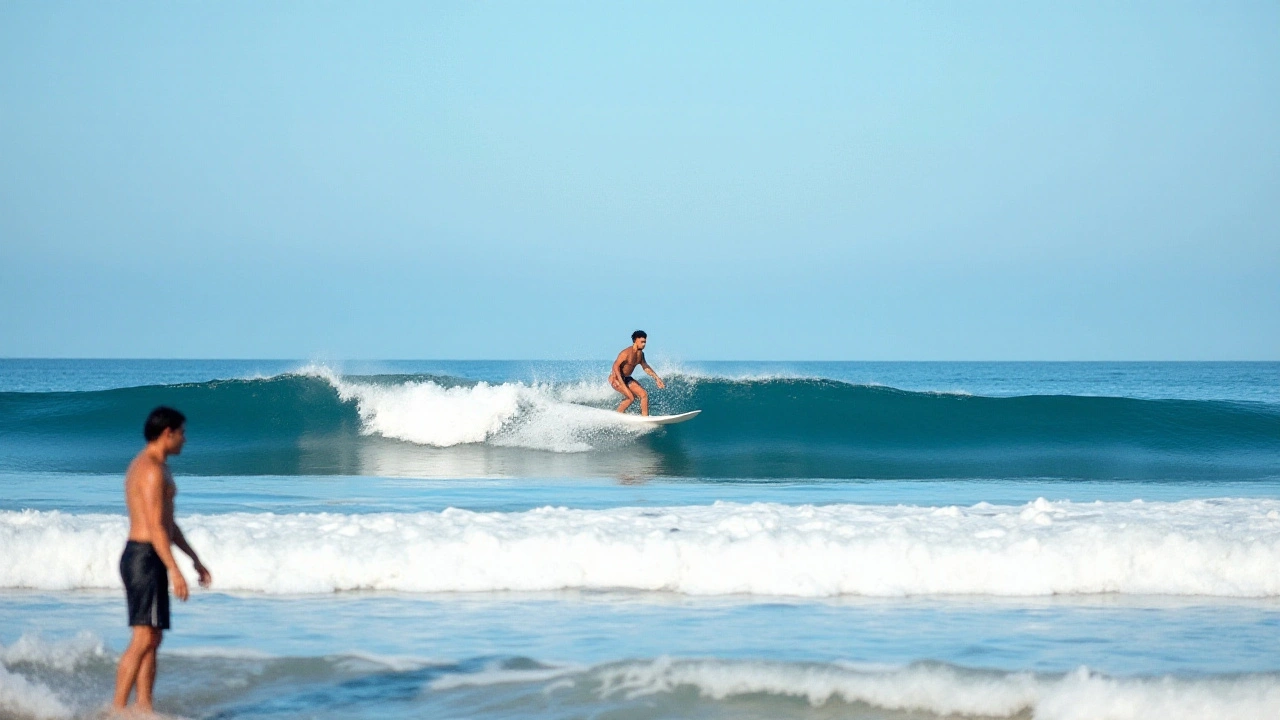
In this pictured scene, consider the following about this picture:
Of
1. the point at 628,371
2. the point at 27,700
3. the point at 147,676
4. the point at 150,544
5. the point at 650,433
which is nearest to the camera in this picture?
the point at 150,544

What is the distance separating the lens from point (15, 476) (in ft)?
42.1

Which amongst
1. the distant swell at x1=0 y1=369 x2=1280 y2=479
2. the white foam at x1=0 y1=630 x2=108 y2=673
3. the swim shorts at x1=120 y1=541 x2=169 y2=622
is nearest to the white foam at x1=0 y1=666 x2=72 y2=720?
the white foam at x1=0 y1=630 x2=108 y2=673

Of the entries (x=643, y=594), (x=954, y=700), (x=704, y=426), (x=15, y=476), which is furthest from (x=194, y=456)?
(x=954, y=700)

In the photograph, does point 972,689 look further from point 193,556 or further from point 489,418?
point 489,418

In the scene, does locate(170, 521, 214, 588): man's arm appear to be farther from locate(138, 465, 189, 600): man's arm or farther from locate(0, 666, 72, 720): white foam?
locate(0, 666, 72, 720): white foam

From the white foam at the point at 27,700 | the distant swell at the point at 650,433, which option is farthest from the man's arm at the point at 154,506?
the distant swell at the point at 650,433

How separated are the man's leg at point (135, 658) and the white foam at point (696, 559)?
8.21 feet

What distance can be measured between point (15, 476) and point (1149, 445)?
51.5 feet

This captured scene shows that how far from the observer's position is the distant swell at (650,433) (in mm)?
14938

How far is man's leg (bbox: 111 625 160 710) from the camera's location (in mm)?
4441

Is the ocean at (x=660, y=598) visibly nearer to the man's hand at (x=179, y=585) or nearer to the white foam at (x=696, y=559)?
the white foam at (x=696, y=559)

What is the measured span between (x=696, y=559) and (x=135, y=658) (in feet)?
12.1

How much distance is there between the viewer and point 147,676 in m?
4.55

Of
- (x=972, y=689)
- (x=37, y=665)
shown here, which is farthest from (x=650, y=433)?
(x=972, y=689)
